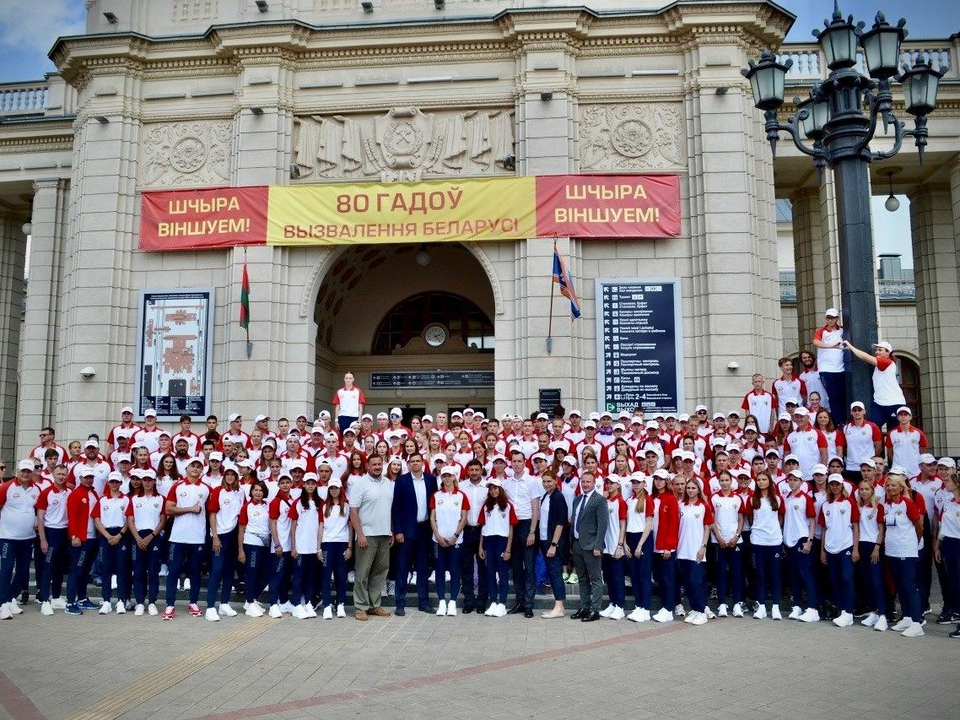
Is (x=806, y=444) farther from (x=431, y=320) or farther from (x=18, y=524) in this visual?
(x=431, y=320)

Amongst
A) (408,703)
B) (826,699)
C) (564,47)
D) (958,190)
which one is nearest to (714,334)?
(564,47)

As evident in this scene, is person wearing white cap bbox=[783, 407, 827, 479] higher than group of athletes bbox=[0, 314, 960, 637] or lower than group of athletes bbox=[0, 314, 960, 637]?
higher

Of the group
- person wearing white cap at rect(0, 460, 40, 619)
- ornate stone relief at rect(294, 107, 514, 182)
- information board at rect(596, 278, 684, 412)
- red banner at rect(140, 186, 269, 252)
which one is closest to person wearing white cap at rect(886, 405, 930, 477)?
information board at rect(596, 278, 684, 412)

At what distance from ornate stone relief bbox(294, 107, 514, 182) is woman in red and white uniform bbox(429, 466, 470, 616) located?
31.3 feet

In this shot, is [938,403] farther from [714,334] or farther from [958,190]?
[714,334]

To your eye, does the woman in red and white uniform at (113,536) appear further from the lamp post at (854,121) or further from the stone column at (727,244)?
the stone column at (727,244)

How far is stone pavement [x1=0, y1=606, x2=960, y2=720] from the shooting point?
708 cm

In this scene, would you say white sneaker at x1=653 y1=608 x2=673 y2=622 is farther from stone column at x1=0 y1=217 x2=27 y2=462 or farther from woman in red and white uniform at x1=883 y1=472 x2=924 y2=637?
stone column at x1=0 y1=217 x2=27 y2=462

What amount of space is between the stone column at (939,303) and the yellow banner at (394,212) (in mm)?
12038

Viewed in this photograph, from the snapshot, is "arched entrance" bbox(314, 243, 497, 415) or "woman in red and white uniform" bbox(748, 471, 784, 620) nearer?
"woman in red and white uniform" bbox(748, 471, 784, 620)

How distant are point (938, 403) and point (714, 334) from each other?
8.23 metres

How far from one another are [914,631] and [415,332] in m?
16.8

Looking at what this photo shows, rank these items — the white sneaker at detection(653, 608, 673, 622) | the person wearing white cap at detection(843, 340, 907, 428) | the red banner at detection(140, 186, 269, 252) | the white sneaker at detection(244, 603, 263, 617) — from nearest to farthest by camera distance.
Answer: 1. the white sneaker at detection(653, 608, 673, 622)
2. the white sneaker at detection(244, 603, 263, 617)
3. the person wearing white cap at detection(843, 340, 907, 428)
4. the red banner at detection(140, 186, 269, 252)

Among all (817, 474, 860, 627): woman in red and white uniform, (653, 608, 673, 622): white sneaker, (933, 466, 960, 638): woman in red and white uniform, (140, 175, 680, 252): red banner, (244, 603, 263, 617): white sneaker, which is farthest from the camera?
(140, 175, 680, 252): red banner
